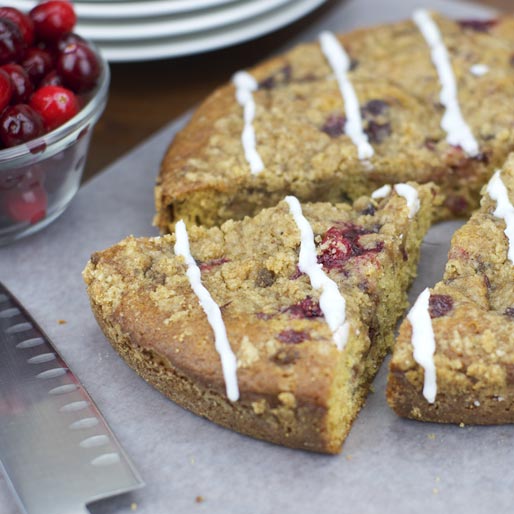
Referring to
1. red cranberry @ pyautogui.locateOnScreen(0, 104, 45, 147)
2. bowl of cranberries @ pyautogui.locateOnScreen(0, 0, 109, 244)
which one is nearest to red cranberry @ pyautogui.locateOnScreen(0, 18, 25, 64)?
bowl of cranberries @ pyautogui.locateOnScreen(0, 0, 109, 244)

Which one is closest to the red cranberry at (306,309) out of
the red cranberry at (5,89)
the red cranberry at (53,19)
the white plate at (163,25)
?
the red cranberry at (5,89)

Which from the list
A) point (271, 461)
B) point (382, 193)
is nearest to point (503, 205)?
point (382, 193)

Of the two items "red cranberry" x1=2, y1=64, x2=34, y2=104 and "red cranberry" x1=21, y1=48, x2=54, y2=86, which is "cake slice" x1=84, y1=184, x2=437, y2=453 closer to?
"red cranberry" x1=2, y1=64, x2=34, y2=104

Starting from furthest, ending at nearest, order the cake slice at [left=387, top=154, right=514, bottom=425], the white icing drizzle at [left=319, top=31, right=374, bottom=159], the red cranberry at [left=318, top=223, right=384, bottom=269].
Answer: the white icing drizzle at [left=319, top=31, right=374, bottom=159] < the red cranberry at [left=318, top=223, right=384, bottom=269] < the cake slice at [left=387, top=154, right=514, bottom=425]

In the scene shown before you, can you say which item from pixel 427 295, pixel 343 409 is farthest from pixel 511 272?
pixel 343 409

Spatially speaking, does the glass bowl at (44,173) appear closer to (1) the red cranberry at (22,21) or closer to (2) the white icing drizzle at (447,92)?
(1) the red cranberry at (22,21)

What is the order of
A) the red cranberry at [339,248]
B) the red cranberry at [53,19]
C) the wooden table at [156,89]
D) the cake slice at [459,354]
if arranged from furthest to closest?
1. the wooden table at [156,89]
2. the red cranberry at [53,19]
3. the red cranberry at [339,248]
4. the cake slice at [459,354]

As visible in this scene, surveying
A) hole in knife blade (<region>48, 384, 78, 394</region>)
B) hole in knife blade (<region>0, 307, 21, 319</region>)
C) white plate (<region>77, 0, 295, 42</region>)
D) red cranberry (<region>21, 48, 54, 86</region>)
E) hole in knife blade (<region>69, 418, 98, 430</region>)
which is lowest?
hole in knife blade (<region>69, 418, 98, 430</region>)
